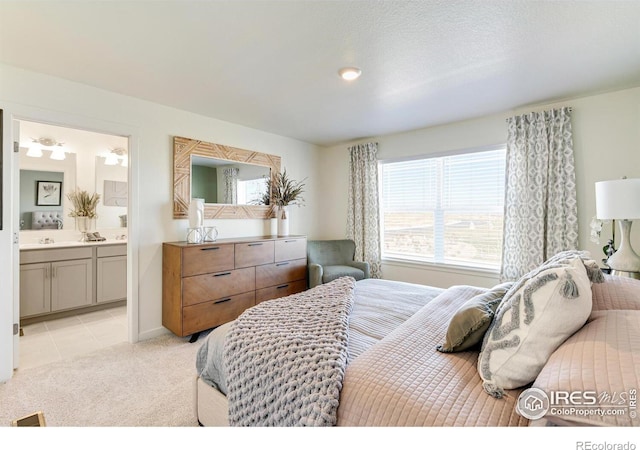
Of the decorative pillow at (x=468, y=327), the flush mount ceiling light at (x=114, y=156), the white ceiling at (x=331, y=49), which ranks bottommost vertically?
the decorative pillow at (x=468, y=327)

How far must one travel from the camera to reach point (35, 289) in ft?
11.0

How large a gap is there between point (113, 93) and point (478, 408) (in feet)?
11.4

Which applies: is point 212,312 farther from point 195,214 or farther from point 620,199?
point 620,199

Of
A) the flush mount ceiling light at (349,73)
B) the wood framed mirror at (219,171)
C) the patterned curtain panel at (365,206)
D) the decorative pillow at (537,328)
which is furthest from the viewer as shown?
the patterned curtain panel at (365,206)

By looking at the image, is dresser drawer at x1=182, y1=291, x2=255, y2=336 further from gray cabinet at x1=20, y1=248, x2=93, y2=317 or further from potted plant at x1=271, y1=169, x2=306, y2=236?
gray cabinet at x1=20, y1=248, x2=93, y2=317

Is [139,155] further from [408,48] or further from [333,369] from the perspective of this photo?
[333,369]

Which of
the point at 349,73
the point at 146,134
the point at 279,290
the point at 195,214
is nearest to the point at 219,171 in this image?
the point at 195,214

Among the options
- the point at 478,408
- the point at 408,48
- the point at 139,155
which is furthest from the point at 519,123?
the point at 139,155

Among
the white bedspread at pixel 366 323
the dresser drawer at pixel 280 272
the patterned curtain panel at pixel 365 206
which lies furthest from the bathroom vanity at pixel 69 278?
the patterned curtain panel at pixel 365 206

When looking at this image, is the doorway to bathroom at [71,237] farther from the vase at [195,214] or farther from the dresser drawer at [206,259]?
the vase at [195,214]

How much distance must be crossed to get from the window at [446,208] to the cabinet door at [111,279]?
3.69 m

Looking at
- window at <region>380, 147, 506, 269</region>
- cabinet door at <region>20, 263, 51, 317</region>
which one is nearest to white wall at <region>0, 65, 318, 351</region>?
cabinet door at <region>20, 263, 51, 317</region>

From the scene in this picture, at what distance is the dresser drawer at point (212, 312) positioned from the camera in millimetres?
2791
